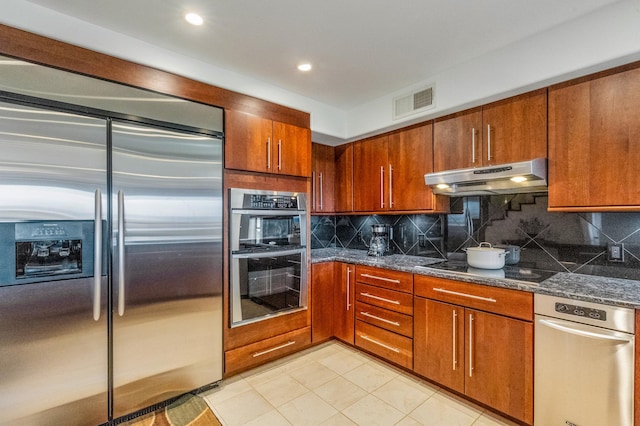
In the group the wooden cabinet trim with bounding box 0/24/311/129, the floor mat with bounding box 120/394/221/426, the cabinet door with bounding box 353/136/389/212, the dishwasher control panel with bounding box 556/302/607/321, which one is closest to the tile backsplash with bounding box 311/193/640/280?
the cabinet door with bounding box 353/136/389/212

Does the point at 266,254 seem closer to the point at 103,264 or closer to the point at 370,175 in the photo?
the point at 103,264

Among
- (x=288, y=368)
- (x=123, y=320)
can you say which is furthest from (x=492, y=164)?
(x=123, y=320)

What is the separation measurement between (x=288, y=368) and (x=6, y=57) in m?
2.78

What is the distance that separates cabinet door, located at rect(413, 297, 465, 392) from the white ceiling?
6.06ft

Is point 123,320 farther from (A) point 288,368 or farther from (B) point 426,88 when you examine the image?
(B) point 426,88

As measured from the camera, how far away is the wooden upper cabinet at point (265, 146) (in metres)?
2.40

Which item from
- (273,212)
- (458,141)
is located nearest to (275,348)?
(273,212)

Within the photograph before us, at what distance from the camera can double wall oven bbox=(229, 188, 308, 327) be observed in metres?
2.38

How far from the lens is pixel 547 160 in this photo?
2055mm

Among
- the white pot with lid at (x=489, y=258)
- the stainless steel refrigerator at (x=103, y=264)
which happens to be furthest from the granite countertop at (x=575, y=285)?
the stainless steel refrigerator at (x=103, y=264)

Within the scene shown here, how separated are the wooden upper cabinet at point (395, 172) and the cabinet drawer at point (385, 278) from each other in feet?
2.16

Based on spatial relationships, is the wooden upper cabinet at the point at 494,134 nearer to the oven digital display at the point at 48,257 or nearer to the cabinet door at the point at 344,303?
the cabinet door at the point at 344,303

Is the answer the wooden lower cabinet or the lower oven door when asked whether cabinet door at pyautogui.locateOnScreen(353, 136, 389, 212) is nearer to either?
the lower oven door

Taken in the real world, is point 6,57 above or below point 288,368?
above
